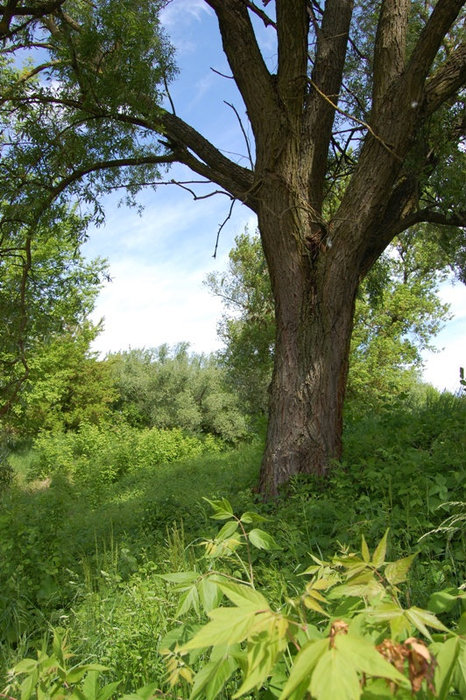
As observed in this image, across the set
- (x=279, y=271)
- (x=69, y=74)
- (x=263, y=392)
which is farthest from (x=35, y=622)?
(x=263, y=392)

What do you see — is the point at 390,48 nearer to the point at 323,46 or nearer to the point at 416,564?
the point at 323,46

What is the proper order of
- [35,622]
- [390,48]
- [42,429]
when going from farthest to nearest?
[42,429] < [390,48] < [35,622]

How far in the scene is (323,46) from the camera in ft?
20.3

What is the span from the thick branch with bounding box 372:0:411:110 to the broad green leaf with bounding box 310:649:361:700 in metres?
5.61

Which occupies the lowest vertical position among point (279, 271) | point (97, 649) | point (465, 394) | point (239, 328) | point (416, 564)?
point (97, 649)

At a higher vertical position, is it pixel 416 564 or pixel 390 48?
pixel 390 48

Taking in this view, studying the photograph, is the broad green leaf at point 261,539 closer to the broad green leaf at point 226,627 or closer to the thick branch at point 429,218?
the broad green leaf at point 226,627

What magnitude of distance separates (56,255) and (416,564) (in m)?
17.7

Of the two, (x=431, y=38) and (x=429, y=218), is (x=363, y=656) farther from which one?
(x=429, y=218)

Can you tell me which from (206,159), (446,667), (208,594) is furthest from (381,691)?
(206,159)

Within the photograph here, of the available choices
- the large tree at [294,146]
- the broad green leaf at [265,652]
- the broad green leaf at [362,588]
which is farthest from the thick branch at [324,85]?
the broad green leaf at [265,652]

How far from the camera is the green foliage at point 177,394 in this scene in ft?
63.7

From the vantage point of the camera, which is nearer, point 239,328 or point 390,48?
point 390,48

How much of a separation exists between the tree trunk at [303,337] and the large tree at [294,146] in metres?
0.01
